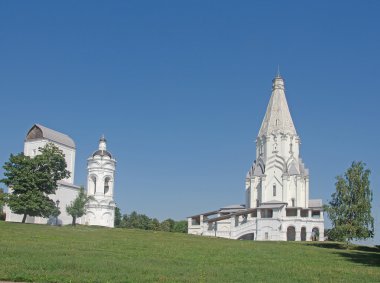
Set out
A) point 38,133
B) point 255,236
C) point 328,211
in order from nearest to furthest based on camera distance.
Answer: point 328,211 → point 255,236 → point 38,133

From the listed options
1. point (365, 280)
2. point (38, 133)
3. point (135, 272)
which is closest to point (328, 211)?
point (365, 280)

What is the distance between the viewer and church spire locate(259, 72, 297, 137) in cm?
7519

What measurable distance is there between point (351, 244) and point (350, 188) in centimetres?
529

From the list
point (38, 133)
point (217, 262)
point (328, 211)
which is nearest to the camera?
point (217, 262)

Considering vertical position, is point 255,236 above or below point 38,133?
below

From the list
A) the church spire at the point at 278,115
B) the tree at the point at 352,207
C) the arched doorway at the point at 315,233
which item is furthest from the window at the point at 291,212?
the tree at the point at 352,207

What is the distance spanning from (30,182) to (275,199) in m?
34.9

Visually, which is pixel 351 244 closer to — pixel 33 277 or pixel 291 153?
pixel 291 153

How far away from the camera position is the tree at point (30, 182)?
167 ft

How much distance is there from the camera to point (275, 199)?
237ft

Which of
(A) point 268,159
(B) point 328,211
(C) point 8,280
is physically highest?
(A) point 268,159

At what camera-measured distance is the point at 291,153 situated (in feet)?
243

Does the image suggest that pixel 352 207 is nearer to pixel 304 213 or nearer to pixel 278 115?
pixel 304 213

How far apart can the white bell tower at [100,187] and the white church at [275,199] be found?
482 inches
